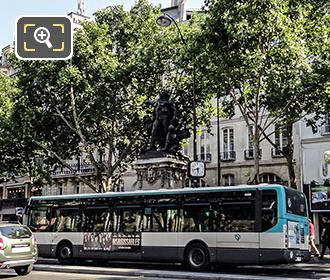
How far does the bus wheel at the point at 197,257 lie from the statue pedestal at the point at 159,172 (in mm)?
4886

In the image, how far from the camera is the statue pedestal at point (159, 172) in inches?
875

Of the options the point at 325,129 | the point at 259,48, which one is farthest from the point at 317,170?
the point at 259,48

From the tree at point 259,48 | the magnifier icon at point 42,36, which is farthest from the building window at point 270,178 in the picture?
the magnifier icon at point 42,36

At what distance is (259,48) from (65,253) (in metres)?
11.0

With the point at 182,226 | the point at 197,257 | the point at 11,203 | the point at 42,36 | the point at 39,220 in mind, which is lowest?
the point at 197,257

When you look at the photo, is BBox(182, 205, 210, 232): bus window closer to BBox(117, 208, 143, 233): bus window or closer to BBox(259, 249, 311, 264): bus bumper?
BBox(117, 208, 143, 233): bus window

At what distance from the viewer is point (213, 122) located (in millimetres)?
37250

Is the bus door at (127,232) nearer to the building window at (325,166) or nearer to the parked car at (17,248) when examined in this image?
the parked car at (17,248)

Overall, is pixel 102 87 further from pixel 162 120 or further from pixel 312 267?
pixel 312 267

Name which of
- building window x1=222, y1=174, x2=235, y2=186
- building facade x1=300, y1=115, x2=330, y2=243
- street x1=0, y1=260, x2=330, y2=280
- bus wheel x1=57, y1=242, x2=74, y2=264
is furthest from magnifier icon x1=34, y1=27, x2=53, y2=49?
building window x1=222, y1=174, x2=235, y2=186

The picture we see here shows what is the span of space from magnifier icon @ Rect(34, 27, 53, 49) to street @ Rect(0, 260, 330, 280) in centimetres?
867

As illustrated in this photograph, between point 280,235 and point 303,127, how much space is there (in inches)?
664

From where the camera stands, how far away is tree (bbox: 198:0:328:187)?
20234 mm

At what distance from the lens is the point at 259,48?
2141 cm
